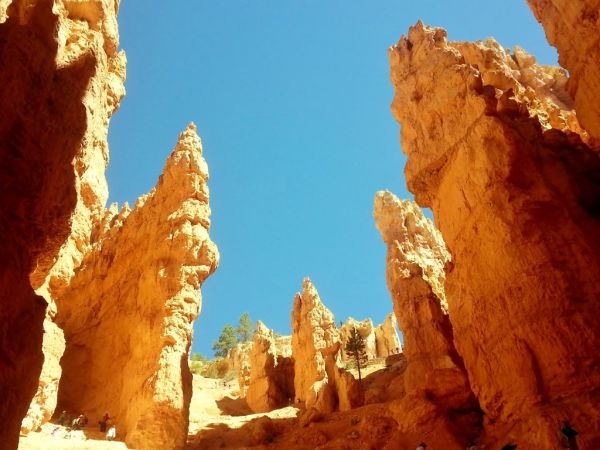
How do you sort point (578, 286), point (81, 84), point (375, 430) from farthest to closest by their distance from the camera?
point (375, 430) → point (578, 286) → point (81, 84)

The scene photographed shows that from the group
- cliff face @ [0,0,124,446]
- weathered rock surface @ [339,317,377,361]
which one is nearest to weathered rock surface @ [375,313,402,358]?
weathered rock surface @ [339,317,377,361]

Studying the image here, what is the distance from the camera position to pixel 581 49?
1741cm

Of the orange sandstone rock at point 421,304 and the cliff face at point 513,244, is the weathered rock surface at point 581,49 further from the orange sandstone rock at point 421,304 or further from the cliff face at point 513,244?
the orange sandstone rock at point 421,304

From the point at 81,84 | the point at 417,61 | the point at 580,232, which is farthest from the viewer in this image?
the point at 417,61

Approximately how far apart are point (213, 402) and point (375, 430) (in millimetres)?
20066

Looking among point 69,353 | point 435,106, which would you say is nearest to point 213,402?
point 69,353

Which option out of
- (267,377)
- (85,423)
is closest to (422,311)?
(267,377)

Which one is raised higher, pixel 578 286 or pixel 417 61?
pixel 417 61

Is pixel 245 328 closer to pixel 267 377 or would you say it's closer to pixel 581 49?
→ pixel 267 377

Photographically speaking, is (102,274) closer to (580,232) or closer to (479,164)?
(479,164)

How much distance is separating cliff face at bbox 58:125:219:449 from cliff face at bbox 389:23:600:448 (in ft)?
40.2

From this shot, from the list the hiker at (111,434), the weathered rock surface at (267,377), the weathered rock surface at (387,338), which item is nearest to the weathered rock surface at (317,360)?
the weathered rock surface at (267,377)

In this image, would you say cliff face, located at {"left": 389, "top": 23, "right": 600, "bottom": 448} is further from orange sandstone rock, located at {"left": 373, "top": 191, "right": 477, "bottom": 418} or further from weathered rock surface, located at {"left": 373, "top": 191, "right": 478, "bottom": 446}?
orange sandstone rock, located at {"left": 373, "top": 191, "right": 477, "bottom": 418}

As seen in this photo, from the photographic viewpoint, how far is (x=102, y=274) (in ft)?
88.1
